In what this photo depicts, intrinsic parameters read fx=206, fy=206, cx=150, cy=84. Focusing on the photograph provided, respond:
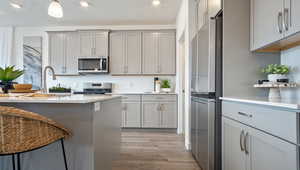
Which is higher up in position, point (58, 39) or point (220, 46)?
point (58, 39)

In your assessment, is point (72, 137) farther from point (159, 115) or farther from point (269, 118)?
point (159, 115)

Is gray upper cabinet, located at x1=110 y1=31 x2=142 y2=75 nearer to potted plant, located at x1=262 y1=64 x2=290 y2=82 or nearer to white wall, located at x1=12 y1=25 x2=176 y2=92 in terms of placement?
white wall, located at x1=12 y1=25 x2=176 y2=92

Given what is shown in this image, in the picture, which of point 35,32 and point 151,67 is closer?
point 151,67

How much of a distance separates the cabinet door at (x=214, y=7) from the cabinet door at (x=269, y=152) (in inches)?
46.6

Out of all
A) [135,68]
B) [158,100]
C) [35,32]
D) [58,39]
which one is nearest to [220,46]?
[158,100]

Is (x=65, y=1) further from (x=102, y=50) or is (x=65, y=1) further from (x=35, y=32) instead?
(x=35, y=32)

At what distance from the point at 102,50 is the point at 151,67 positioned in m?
1.26

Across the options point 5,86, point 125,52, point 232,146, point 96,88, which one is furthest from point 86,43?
point 232,146

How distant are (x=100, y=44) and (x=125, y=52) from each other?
0.64m

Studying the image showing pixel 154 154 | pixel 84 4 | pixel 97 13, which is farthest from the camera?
pixel 97 13

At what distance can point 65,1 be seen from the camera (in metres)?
3.80

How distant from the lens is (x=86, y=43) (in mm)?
5039

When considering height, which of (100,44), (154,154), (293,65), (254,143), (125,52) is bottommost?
(154,154)

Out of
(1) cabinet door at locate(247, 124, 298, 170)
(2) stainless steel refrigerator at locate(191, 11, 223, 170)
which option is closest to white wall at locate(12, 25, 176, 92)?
(2) stainless steel refrigerator at locate(191, 11, 223, 170)
